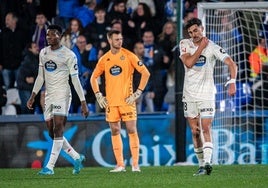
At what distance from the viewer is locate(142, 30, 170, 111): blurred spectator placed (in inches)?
843

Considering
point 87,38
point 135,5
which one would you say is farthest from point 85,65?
point 135,5

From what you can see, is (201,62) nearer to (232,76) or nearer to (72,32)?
(232,76)

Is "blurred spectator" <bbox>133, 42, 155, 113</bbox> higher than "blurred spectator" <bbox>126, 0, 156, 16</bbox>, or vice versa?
"blurred spectator" <bbox>126, 0, 156, 16</bbox>

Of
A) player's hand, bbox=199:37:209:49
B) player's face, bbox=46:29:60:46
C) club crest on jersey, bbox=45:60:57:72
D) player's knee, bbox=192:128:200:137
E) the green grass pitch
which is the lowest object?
the green grass pitch

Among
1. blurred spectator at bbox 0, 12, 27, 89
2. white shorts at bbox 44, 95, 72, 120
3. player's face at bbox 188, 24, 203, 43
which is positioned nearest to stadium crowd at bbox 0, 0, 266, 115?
blurred spectator at bbox 0, 12, 27, 89

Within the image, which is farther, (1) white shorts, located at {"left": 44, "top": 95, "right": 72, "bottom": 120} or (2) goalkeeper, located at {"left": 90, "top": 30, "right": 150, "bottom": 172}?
(2) goalkeeper, located at {"left": 90, "top": 30, "right": 150, "bottom": 172}

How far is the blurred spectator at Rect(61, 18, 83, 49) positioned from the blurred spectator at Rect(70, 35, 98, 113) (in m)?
0.11

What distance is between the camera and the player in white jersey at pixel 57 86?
1569 centimetres

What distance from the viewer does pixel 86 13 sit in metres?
22.5

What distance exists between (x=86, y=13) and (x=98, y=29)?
657 millimetres

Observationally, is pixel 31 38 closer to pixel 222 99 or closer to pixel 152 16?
pixel 152 16

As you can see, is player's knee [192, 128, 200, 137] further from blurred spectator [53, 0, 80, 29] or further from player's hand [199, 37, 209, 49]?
blurred spectator [53, 0, 80, 29]

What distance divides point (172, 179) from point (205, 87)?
1.73 m

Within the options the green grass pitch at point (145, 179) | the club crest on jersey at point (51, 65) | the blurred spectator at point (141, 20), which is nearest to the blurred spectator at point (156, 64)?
the blurred spectator at point (141, 20)
